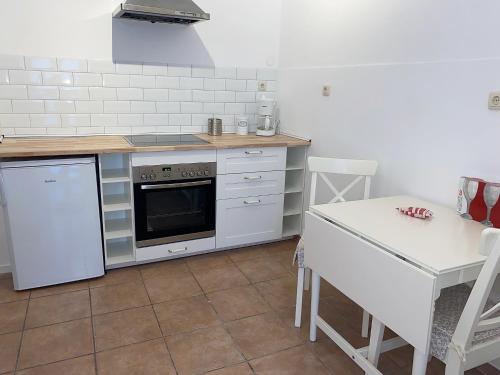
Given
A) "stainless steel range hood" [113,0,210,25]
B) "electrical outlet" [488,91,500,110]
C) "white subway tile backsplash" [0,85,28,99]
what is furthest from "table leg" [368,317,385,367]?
"white subway tile backsplash" [0,85,28,99]

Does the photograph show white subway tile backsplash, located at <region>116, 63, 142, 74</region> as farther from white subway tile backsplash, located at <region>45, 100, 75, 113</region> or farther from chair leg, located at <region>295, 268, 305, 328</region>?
chair leg, located at <region>295, 268, 305, 328</region>

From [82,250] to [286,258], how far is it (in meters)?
1.58

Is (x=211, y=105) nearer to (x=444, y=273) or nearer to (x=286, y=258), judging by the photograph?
(x=286, y=258)

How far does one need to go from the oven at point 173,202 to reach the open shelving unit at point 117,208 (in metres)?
0.08

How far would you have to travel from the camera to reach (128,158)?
2.83 meters

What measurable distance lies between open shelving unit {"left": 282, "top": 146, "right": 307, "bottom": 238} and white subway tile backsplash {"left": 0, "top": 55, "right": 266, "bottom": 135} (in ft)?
2.12

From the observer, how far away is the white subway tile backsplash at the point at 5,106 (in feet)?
9.46

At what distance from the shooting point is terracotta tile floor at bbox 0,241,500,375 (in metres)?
2.04

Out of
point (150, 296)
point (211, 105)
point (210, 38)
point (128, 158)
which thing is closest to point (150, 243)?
point (150, 296)

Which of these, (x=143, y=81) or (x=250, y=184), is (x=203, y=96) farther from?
(x=250, y=184)

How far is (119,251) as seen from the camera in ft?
10.1

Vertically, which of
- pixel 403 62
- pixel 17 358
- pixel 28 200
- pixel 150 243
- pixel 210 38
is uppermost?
pixel 210 38

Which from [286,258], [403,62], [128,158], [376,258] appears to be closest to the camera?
[376,258]

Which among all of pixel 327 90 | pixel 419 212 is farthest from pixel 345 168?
pixel 327 90
